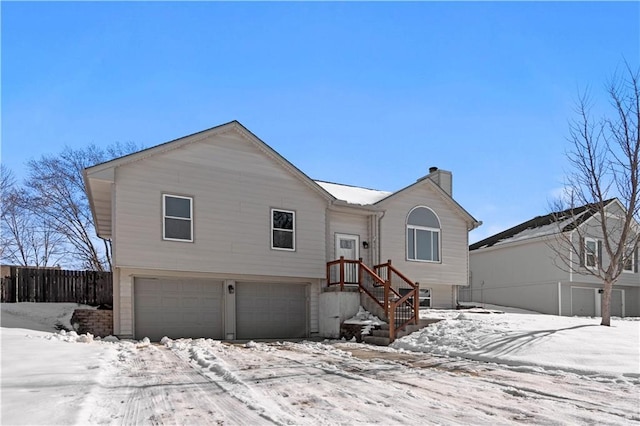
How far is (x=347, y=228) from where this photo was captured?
17969 millimetres

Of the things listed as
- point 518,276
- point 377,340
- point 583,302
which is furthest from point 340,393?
point 583,302

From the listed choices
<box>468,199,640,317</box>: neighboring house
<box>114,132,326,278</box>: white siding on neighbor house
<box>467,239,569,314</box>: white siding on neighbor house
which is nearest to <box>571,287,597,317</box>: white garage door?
<box>468,199,640,317</box>: neighboring house

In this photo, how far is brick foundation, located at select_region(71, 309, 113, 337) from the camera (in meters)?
13.1

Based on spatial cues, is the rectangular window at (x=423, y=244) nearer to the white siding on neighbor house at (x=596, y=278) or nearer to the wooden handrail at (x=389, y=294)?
the wooden handrail at (x=389, y=294)

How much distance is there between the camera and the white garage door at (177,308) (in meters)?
14.0

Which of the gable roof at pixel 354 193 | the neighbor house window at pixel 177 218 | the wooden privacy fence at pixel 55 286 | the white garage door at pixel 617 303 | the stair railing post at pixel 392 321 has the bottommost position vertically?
the white garage door at pixel 617 303

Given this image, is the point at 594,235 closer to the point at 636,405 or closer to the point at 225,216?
the point at 225,216

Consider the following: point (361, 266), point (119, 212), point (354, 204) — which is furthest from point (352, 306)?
point (119, 212)

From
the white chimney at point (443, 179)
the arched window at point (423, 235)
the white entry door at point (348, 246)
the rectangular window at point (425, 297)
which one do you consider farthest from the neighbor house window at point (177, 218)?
the white chimney at point (443, 179)

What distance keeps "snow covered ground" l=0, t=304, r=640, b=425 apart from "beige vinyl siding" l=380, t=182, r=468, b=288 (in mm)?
6503

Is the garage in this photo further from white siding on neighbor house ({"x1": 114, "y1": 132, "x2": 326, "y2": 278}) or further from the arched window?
white siding on neighbor house ({"x1": 114, "y1": 132, "x2": 326, "y2": 278})

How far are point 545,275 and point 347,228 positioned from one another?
11.2 meters

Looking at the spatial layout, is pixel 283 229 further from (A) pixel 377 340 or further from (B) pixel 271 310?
(A) pixel 377 340

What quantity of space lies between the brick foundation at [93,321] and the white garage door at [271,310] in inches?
148
